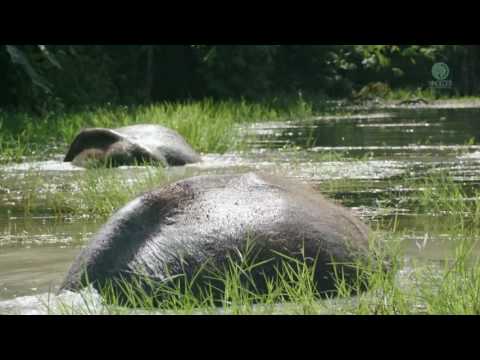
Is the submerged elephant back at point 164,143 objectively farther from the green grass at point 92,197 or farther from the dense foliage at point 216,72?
the dense foliage at point 216,72

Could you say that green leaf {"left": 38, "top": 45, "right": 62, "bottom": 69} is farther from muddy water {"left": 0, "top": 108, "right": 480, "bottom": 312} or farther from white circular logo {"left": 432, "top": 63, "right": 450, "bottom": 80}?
white circular logo {"left": 432, "top": 63, "right": 450, "bottom": 80}

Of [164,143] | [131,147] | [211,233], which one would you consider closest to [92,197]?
[211,233]

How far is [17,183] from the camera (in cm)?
1034

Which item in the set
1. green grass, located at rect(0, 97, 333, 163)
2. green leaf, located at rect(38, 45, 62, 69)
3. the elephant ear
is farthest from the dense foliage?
the elephant ear

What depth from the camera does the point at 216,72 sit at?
3334 centimetres

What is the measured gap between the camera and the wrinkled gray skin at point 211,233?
4871 mm

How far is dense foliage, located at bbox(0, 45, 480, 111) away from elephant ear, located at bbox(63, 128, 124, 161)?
4595mm

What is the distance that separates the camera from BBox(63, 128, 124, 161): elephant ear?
1266 centimetres

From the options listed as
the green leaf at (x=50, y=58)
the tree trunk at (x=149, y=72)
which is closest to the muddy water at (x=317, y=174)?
the green leaf at (x=50, y=58)

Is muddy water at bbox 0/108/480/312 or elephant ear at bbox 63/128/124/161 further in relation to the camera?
elephant ear at bbox 63/128/124/161

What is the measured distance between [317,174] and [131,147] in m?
2.77

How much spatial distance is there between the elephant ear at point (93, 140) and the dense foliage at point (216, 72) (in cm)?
460

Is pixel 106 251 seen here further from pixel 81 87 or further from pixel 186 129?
pixel 81 87
